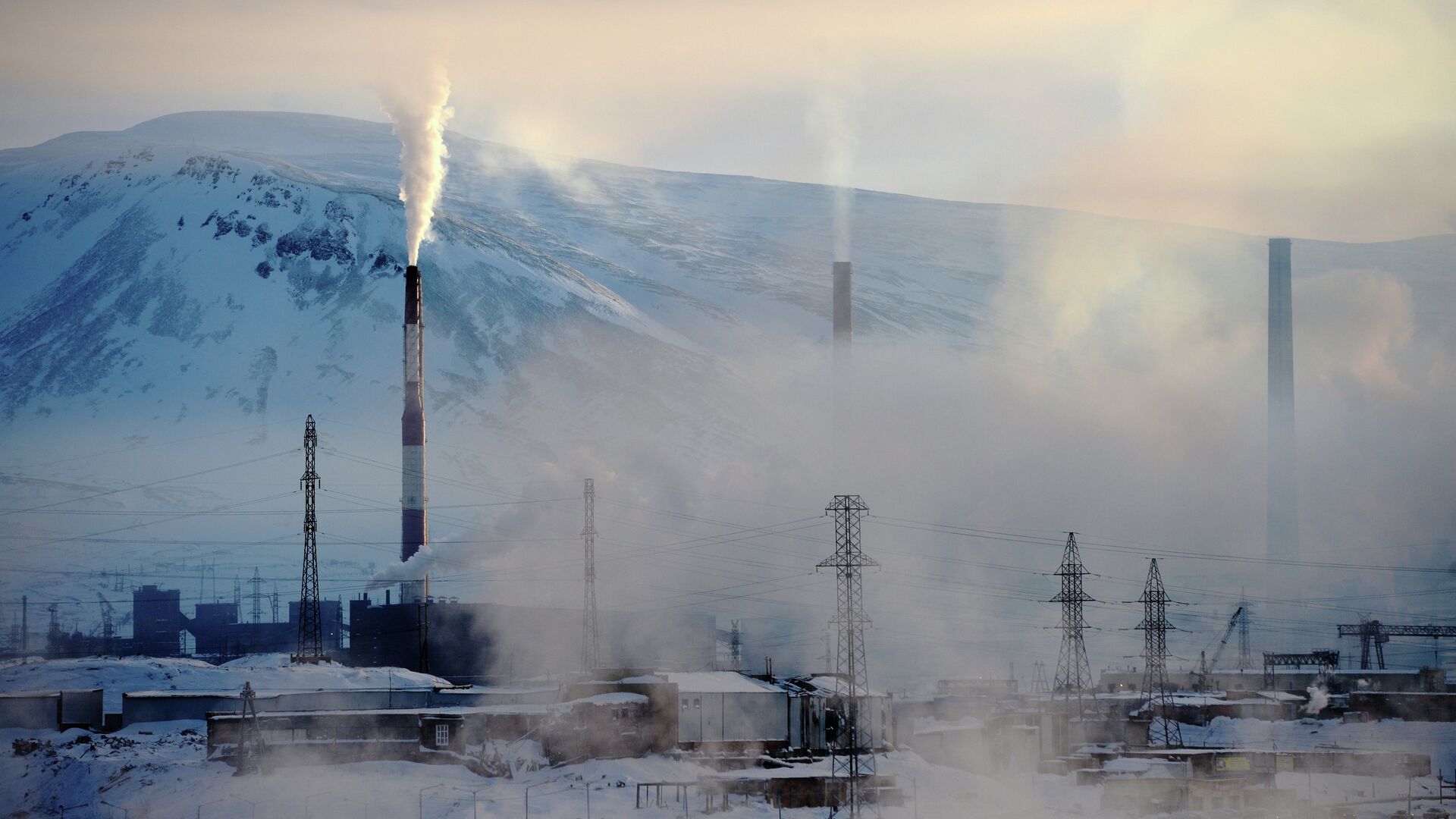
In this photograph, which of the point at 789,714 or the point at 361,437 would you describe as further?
the point at 361,437

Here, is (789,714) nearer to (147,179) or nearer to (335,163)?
(147,179)

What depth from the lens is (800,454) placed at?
4712 inches

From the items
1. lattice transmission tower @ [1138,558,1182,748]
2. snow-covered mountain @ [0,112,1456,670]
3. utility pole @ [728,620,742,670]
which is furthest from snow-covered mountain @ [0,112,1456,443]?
lattice transmission tower @ [1138,558,1182,748]

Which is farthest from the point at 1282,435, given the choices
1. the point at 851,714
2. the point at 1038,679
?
the point at 851,714

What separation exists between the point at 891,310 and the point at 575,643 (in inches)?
3630

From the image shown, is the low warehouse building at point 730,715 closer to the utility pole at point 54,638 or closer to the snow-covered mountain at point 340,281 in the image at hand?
the utility pole at point 54,638

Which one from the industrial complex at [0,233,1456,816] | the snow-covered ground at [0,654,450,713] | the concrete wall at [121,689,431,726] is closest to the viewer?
the industrial complex at [0,233,1456,816]

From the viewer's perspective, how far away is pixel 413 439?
76188 millimetres

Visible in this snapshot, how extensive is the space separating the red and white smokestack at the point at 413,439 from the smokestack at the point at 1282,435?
156 feet

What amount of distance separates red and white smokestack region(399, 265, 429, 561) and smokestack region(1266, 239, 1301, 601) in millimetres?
47505

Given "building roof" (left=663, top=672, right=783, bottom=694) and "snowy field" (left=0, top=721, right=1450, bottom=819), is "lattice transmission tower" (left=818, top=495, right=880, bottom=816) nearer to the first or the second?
"snowy field" (left=0, top=721, right=1450, bottom=819)

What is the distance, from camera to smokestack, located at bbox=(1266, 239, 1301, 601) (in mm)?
89625

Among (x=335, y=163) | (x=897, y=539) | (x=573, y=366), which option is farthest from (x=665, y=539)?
(x=335, y=163)

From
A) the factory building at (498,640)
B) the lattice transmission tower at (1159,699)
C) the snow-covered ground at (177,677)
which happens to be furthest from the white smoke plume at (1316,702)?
the snow-covered ground at (177,677)
